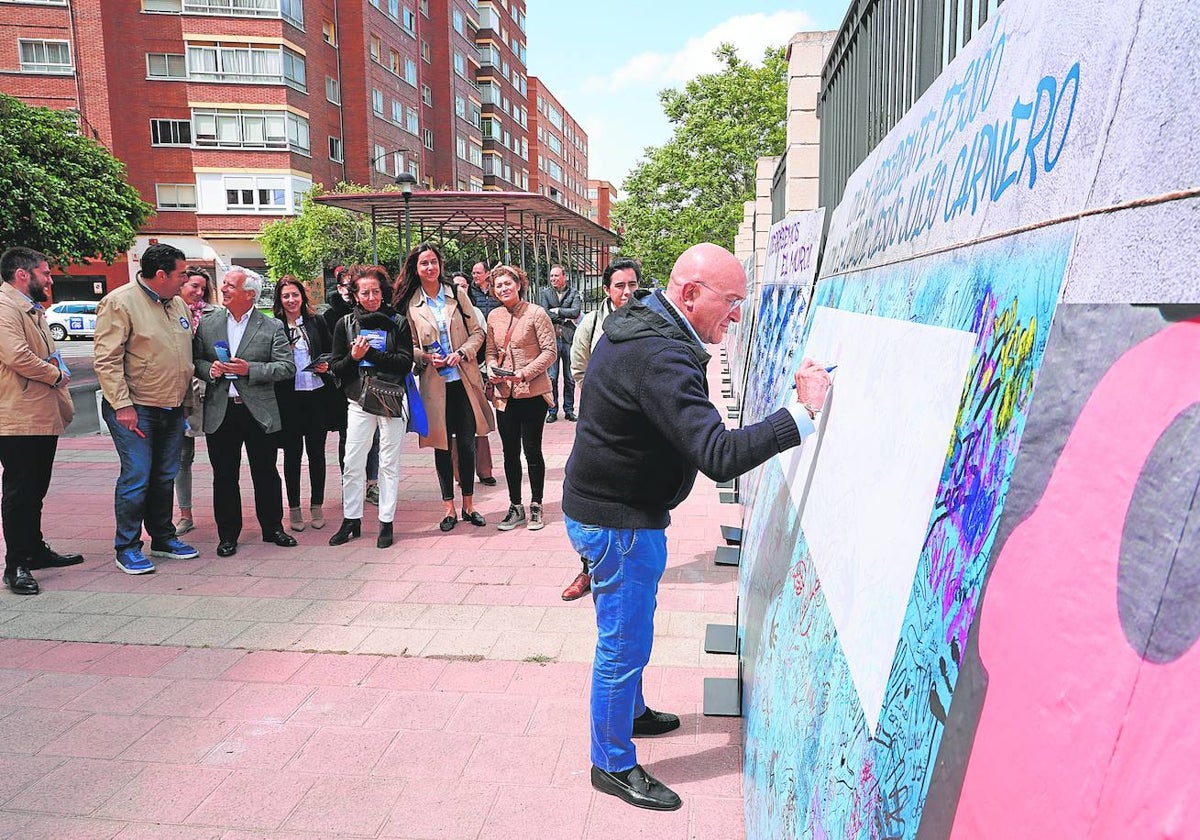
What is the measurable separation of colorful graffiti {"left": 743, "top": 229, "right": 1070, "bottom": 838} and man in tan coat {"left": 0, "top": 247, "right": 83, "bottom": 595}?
5.16 metres

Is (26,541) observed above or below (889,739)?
below

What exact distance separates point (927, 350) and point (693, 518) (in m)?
5.54

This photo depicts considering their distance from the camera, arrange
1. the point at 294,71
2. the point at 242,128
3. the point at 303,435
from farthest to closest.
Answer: the point at 294,71
the point at 242,128
the point at 303,435

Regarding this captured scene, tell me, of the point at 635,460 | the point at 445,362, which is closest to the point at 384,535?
the point at 445,362

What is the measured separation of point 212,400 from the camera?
595cm

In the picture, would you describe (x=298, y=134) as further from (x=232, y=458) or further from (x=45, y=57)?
(x=232, y=458)

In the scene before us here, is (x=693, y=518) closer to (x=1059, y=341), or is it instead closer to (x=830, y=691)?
(x=830, y=691)

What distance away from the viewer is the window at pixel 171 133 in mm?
38500

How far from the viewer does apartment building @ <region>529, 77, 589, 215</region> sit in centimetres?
7912

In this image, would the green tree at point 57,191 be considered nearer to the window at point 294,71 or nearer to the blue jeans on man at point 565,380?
the blue jeans on man at point 565,380

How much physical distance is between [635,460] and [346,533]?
407 cm

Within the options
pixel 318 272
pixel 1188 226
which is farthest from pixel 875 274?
pixel 318 272

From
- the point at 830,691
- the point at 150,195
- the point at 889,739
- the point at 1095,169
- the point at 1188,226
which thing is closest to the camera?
the point at 1188,226

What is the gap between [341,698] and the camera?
3.77 m
